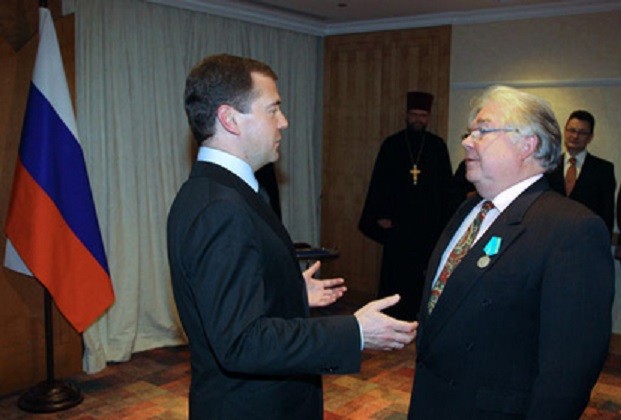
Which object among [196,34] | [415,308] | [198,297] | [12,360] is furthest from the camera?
[415,308]

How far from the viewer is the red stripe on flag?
3.58 meters

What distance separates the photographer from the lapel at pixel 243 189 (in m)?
A: 1.55

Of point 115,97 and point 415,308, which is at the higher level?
point 115,97

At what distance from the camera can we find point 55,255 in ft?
12.0

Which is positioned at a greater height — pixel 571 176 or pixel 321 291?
pixel 571 176

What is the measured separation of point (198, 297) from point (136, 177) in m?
3.43

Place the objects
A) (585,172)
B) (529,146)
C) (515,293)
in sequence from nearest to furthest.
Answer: (515,293), (529,146), (585,172)

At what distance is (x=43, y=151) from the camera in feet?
11.7

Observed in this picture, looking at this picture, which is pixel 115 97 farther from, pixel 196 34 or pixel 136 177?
pixel 196 34

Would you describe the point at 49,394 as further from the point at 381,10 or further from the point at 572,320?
the point at 381,10

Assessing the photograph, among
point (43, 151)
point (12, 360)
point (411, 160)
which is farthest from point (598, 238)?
point (411, 160)

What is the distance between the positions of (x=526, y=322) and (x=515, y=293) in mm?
84

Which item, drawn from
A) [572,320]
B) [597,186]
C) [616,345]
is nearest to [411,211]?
[597,186]

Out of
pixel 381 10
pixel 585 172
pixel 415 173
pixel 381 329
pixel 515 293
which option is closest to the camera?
pixel 381 329
